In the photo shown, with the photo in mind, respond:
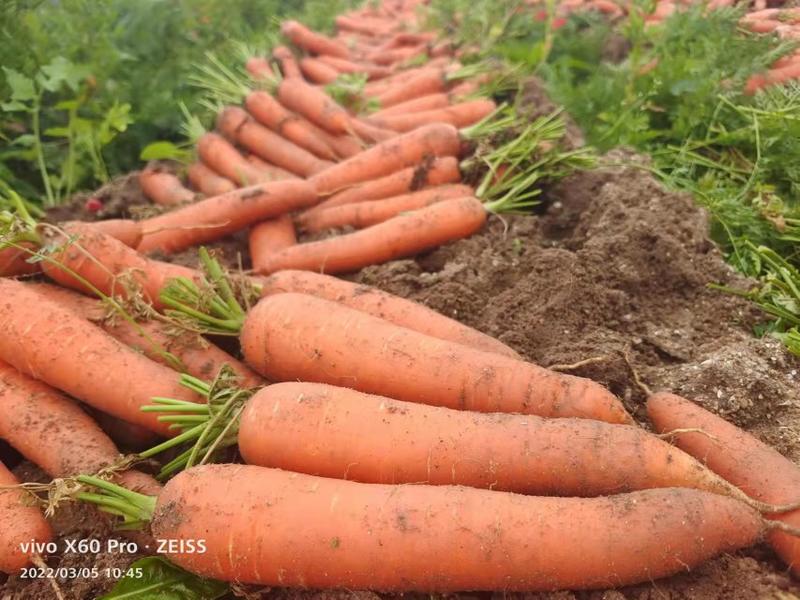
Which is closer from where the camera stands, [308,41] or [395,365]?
[395,365]

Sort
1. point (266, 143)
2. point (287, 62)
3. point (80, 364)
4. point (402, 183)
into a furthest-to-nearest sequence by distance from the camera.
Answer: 1. point (287, 62)
2. point (266, 143)
3. point (402, 183)
4. point (80, 364)

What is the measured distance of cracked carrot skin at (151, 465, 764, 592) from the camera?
1.47 m

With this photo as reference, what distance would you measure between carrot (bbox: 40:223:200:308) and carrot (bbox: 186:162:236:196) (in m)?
1.10

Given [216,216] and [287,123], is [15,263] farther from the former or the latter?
[287,123]

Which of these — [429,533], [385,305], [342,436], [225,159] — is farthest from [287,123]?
[429,533]

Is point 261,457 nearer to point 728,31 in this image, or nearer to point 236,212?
point 236,212

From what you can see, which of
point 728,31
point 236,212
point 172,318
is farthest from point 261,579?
point 728,31

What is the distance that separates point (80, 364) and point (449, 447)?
1.27 metres

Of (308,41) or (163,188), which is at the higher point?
(308,41)

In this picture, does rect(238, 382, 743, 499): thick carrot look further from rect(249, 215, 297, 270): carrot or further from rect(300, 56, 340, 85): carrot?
rect(300, 56, 340, 85): carrot

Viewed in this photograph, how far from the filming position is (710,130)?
3076 mm

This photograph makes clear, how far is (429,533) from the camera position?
1529mm

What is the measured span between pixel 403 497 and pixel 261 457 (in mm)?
449

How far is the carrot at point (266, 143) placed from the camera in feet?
12.1
